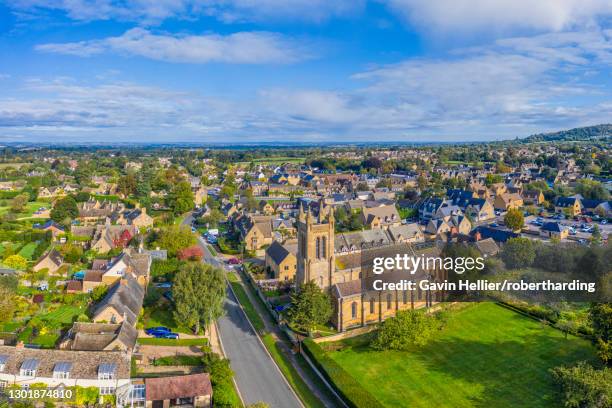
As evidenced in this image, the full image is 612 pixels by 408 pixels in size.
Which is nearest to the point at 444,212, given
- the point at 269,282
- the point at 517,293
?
the point at 517,293

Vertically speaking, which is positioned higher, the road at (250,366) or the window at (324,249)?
the window at (324,249)

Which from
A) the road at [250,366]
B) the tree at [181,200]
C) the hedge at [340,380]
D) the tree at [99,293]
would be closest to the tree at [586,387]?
the hedge at [340,380]

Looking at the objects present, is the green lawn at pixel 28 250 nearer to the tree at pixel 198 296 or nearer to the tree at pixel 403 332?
the tree at pixel 198 296

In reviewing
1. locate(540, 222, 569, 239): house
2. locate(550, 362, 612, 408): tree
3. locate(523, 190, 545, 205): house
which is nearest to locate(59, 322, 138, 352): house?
locate(550, 362, 612, 408): tree

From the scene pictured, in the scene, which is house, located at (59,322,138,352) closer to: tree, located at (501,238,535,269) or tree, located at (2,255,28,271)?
tree, located at (2,255,28,271)

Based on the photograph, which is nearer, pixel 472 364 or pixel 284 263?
pixel 472 364

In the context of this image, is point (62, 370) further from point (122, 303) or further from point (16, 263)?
point (16, 263)

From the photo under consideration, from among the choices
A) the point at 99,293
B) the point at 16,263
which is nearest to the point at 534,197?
the point at 99,293
